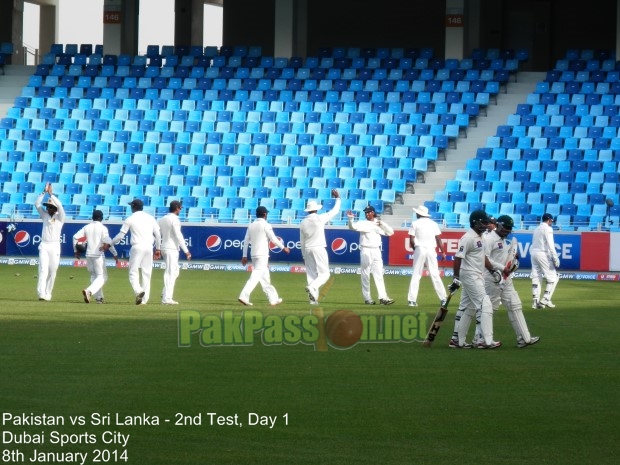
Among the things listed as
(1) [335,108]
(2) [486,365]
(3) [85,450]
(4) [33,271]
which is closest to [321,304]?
(2) [486,365]

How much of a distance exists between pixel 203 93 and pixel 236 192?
19.8 ft

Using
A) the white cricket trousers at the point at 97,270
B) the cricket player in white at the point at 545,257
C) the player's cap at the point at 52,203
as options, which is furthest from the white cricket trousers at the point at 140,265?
the cricket player in white at the point at 545,257

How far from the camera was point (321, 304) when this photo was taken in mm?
25000

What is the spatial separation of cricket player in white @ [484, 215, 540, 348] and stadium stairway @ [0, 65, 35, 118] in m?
31.7

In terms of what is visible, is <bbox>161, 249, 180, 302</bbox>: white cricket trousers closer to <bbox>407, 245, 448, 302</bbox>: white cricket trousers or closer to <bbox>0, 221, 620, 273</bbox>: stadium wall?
<bbox>407, 245, 448, 302</bbox>: white cricket trousers

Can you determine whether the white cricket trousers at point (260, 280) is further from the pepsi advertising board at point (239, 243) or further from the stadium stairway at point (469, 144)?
the stadium stairway at point (469, 144)

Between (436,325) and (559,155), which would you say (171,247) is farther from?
(559,155)

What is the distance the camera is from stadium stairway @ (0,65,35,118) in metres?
46.7

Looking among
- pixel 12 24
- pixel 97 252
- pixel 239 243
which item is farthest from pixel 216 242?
pixel 12 24

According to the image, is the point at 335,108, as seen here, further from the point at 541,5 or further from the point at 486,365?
the point at 486,365

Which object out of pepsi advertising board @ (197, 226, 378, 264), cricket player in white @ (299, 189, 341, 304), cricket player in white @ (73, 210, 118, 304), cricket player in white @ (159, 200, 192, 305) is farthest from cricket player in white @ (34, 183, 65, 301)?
pepsi advertising board @ (197, 226, 378, 264)

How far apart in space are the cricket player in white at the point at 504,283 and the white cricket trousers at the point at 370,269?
7.70 metres

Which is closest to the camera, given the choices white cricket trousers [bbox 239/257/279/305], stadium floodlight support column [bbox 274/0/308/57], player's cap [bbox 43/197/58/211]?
white cricket trousers [bbox 239/257/279/305]

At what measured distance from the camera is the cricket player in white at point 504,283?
58.0 feet
